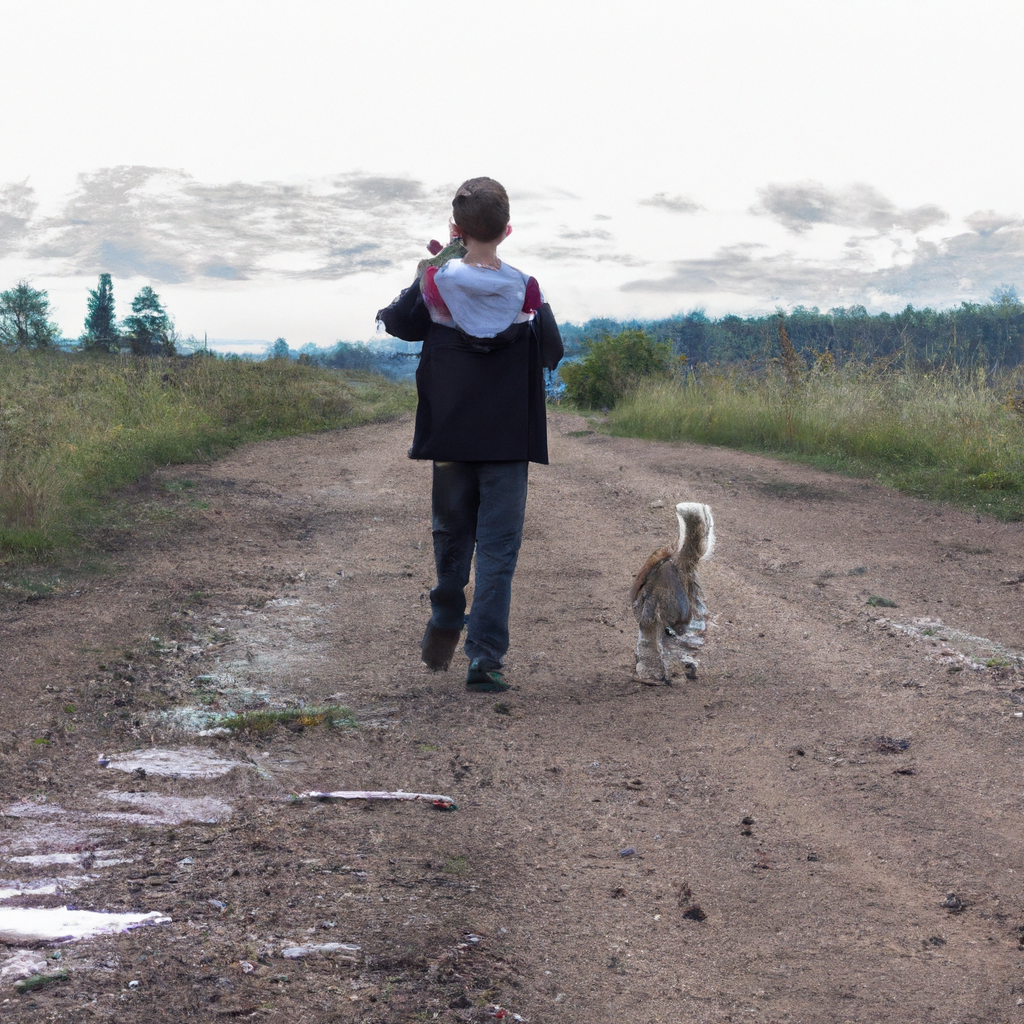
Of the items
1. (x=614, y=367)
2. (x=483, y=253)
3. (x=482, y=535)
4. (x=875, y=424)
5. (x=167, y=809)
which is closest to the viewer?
(x=167, y=809)

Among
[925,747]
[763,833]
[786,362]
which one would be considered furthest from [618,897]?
[786,362]

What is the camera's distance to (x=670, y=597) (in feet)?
14.0

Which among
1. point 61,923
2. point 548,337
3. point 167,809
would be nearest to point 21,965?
point 61,923

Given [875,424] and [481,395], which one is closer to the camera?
[481,395]

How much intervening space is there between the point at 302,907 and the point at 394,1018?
0.47 meters

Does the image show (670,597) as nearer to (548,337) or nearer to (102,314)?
(548,337)

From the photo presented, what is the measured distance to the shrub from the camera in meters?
20.3

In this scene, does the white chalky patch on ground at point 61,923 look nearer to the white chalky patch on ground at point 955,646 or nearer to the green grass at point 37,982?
the green grass at point 37,982

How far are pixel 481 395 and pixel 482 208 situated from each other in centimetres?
76

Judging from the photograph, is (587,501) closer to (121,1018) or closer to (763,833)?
(763,833)

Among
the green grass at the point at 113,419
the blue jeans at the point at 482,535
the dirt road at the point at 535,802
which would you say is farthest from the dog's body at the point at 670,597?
the green grass at the point at 113,419

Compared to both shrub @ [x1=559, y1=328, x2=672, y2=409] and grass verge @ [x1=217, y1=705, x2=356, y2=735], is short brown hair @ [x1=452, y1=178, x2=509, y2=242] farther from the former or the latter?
shrub @ [x1=559, y1=328, x2=672, y2=409]

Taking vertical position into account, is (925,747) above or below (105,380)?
below

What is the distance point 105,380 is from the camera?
1411 cm
